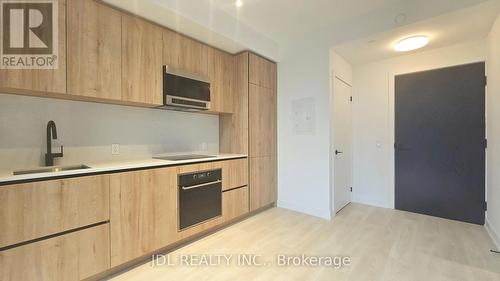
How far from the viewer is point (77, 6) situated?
5.59 ft

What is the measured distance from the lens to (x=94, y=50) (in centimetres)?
180

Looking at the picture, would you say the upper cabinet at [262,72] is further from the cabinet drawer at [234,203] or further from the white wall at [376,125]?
the cabinet drawer at [234,203]

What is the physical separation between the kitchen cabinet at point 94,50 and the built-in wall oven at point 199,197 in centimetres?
109

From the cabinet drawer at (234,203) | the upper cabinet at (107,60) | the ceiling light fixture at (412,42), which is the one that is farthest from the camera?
the cabinet drawer at (234,203)

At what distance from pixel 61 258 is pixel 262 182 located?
2.38m

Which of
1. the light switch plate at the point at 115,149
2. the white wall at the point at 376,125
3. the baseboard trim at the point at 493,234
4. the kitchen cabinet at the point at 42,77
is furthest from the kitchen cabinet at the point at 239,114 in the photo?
the baseboard trim at the point at 493,234

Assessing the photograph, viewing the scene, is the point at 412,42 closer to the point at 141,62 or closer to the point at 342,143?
the point at 342,143

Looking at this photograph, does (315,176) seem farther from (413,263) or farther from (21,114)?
(21,114)

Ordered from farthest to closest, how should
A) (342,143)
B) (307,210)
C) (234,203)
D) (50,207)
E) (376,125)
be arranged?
(376,125) < (342,143) < (307,210) < (234,203) < (50,207)

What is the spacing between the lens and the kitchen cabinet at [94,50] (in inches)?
66.9

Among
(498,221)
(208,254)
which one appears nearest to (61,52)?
(208,254)

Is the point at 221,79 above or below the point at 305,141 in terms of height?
above

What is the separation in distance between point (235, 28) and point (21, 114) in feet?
7.63

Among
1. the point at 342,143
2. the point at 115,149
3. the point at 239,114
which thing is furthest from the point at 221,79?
the point at 342,143
